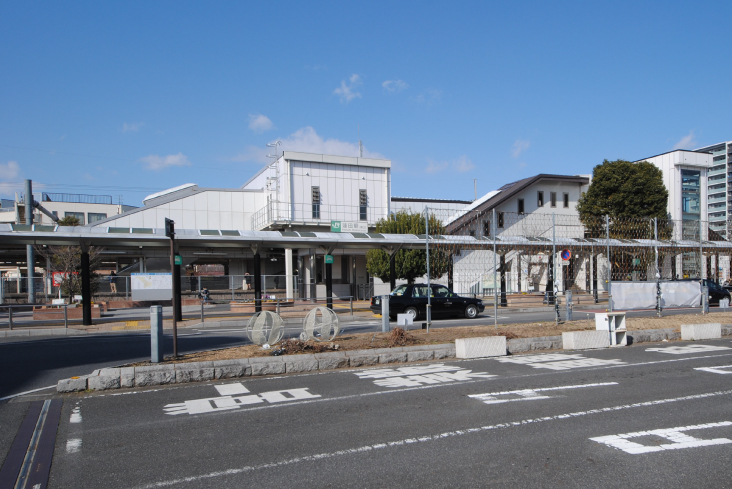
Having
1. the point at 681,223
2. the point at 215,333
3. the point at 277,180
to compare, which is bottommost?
the point at 215,333

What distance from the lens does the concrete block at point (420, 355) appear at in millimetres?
10750

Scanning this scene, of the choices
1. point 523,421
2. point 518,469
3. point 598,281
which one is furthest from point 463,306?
point 518,469

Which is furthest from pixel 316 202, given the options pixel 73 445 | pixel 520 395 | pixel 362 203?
pixel 73 445

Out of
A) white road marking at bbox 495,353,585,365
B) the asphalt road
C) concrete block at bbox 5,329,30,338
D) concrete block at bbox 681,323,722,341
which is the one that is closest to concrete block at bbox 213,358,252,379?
the asphalt road

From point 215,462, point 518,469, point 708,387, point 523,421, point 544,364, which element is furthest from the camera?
point 544,364

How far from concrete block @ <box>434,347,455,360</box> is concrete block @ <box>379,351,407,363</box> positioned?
0.77 metres

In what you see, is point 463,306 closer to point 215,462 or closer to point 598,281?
point 598,281

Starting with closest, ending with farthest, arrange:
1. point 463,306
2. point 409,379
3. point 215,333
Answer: point 409,379
point 215,333
point 463,306

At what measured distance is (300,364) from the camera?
389 inches

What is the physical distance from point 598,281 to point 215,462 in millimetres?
25756

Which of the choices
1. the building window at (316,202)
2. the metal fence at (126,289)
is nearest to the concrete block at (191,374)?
the metal fence at (126,289)

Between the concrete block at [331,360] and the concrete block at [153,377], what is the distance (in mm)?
2636

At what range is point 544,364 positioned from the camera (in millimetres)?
10273

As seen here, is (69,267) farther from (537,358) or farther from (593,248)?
(537,358)
